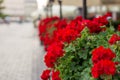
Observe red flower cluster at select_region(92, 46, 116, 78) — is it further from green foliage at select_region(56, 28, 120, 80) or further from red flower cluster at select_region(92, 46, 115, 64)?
green foliage at select_region(56, 28, 120, 80)

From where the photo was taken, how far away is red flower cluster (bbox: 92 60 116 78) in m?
4.06

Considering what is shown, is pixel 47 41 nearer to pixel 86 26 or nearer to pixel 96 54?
pixel 86 26

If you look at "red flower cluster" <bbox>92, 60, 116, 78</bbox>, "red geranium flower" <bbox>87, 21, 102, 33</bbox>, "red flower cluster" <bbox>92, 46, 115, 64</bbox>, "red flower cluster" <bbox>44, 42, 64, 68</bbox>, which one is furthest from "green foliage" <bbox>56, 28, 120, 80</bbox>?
"red flower cluster" <bbox>92, 60, 116, 78</bbox>

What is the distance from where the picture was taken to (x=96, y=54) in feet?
14.1

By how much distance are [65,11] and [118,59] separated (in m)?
36.1

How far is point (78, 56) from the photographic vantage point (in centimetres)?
562

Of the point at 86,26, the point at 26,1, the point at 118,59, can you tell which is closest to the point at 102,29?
the point at 86,26

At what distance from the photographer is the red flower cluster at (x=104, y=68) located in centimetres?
406

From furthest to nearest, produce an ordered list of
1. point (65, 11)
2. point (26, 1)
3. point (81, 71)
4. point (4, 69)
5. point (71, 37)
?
point (26, 1) → point (65, 11) → point (4, 69) → point (71, 37) → point (81, 71)

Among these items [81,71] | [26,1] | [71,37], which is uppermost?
[71,37]

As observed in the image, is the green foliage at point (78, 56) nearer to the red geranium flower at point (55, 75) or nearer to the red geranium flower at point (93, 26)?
the red geranium flower at point (55, 75)

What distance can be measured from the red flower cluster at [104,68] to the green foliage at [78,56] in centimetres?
93

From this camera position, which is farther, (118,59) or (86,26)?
(86,26)

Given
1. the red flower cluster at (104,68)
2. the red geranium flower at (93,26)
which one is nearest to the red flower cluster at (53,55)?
the red geranium flower at (93,26)
